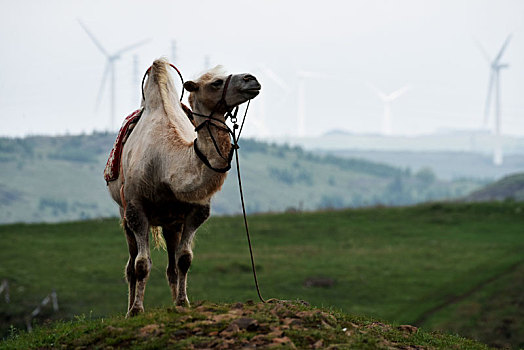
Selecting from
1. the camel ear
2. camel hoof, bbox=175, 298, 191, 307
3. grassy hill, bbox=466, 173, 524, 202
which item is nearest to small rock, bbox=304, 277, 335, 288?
camel hoof, bbox=175, 298, 191, 307

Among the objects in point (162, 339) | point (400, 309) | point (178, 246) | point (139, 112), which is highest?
point (139, 112)

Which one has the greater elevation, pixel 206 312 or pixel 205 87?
pixel 205 87

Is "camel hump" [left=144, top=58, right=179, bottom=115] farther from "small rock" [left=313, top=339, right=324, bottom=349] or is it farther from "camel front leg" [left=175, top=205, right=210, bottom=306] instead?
"small rock" [left=313, top=339, right=324, bottom=349]

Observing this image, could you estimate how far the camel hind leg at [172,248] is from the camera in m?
14.4

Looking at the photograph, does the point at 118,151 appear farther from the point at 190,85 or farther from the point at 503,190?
the point at 503,190

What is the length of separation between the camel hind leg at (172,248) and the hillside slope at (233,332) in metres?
0.89

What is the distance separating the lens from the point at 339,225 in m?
59.4

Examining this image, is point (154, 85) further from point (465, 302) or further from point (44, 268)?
point (44, 268)

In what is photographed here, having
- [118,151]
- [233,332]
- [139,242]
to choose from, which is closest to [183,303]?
[139,242]

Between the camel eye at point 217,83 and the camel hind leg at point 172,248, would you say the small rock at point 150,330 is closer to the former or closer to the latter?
the camel hind leg at point 172,248

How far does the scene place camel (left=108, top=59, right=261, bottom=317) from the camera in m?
12.8

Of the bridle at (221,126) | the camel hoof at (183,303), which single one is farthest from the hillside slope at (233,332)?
the bridle at (221,126)

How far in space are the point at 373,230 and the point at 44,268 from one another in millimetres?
20831

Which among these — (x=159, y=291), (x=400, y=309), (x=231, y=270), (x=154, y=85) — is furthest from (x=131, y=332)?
(x=231, y=270)
